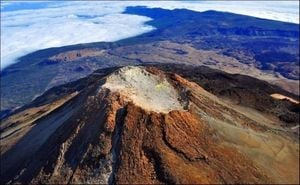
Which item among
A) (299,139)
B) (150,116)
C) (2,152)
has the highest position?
(150,116)

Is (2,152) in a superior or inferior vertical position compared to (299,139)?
inferior

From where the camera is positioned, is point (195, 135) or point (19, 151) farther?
point (19, 151)

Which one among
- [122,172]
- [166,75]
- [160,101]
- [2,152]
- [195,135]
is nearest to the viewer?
[122,172]

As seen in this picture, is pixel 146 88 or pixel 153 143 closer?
A: pixel 153 143

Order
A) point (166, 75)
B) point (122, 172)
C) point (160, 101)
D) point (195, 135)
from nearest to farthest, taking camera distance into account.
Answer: point (122, 172), point (195, 135), point (160, 101), point (166, 75)

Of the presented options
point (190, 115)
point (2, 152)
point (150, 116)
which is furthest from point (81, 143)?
point (2, 152)

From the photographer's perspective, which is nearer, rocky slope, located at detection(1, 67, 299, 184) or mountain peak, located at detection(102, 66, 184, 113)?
rocky slope, located at detection(1, 67, 299, 184)

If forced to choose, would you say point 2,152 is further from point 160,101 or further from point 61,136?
point 160,101

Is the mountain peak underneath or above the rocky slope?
above
